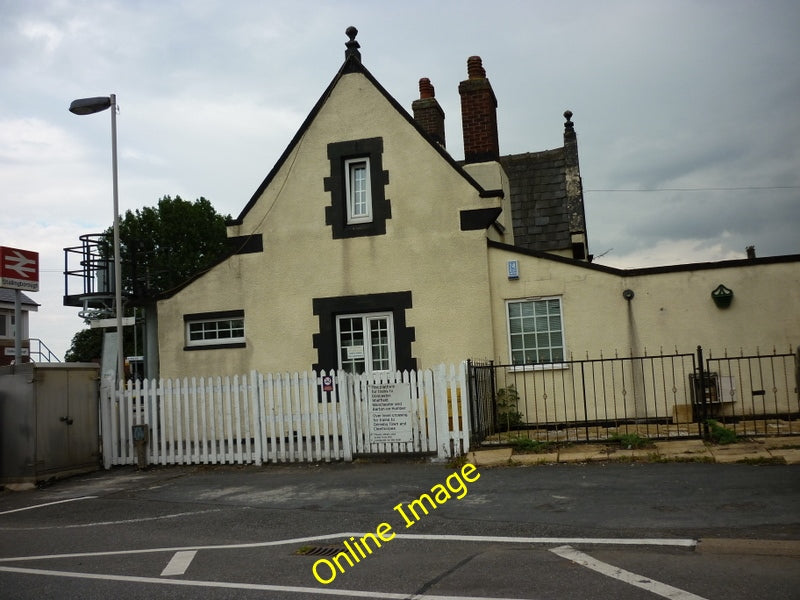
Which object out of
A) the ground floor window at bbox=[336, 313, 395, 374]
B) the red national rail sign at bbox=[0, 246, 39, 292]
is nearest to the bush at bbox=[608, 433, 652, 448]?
the ground floor window at bbox=[336, 313, 395, 374]

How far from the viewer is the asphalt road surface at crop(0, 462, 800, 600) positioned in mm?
Answer: 5684

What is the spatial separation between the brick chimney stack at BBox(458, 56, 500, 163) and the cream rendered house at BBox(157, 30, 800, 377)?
7.78 feet

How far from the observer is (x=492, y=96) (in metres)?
17.0

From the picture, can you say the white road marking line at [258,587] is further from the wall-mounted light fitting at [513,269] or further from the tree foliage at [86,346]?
the tree foliage at [86,346]

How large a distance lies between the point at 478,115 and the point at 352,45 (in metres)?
3.24

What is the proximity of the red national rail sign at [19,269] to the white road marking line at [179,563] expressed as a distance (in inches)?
289

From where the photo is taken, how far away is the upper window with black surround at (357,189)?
14961 mm

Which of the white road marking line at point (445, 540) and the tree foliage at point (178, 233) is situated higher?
the tree foliage at point (178, 233)

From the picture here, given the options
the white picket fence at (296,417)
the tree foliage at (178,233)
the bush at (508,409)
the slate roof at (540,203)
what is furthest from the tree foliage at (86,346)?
the bush at (508,409)

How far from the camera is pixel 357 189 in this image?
15367 millimetres

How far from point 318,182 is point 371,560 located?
9929mm

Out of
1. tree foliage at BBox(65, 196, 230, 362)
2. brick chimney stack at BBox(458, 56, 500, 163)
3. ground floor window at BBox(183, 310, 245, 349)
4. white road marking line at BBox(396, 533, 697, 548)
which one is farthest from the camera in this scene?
tree foliage at BBox(65, 196, 230, 362)

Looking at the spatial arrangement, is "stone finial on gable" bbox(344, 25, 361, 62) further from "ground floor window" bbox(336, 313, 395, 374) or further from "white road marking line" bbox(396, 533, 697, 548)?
"white road marking line" bbox(396, 533, 697, 548)

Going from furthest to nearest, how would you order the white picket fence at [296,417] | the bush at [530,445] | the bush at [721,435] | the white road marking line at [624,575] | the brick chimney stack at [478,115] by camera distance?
1. the brick chimney stack at [478,115]
2. the white picket fence at [296,417]
3. the bush at [530,445]
4. the bush at [721,435]
5. the white road marking line at [624,575]
